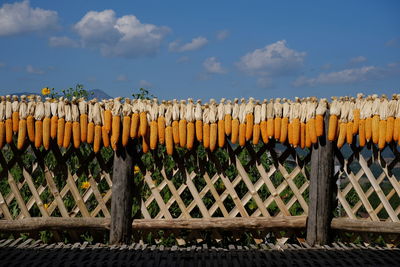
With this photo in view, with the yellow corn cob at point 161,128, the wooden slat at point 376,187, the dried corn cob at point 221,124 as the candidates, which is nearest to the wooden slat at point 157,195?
the yellow corn cob at point 161,128

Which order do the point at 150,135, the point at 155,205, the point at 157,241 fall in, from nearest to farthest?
the point at 150,135 < the point at 157,241 < the point at 155,205

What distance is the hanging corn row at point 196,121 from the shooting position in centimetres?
Answer: 411

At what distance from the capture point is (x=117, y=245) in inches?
164

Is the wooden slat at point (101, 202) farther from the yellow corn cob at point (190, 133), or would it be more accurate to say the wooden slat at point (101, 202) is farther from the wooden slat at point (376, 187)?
the wooden slat at point (376, 187)

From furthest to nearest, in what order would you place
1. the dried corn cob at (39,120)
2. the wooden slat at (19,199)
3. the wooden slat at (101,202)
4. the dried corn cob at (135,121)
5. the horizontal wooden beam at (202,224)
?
the wooden slat at (19,199), the wooden slat at (101,202), the horizontal wooden beam at (202,224), the dried corn cob at (39,120), the dried corn cob at (135,121)

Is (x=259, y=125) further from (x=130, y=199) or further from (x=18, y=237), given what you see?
(x=18, y=237)

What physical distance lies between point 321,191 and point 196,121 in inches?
50.9

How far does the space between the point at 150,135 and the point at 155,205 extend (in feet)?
3.73

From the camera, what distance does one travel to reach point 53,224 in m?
4.35

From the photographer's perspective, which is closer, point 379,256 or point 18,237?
point 379,256

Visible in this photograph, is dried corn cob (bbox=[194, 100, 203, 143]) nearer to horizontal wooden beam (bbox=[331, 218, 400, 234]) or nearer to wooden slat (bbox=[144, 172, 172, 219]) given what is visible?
wooden slat (bbox=[144, 172, 172, 219])

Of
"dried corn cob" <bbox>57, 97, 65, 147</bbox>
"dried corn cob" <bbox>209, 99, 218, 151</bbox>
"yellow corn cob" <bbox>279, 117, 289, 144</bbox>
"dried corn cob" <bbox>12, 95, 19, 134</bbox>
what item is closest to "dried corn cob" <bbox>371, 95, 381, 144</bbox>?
"yellow corn cob" <bbox>279, 117, 289, 144</bbox>

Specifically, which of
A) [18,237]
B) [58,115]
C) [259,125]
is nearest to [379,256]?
[259,125]

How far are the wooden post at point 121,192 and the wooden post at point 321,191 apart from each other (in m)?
1.64
